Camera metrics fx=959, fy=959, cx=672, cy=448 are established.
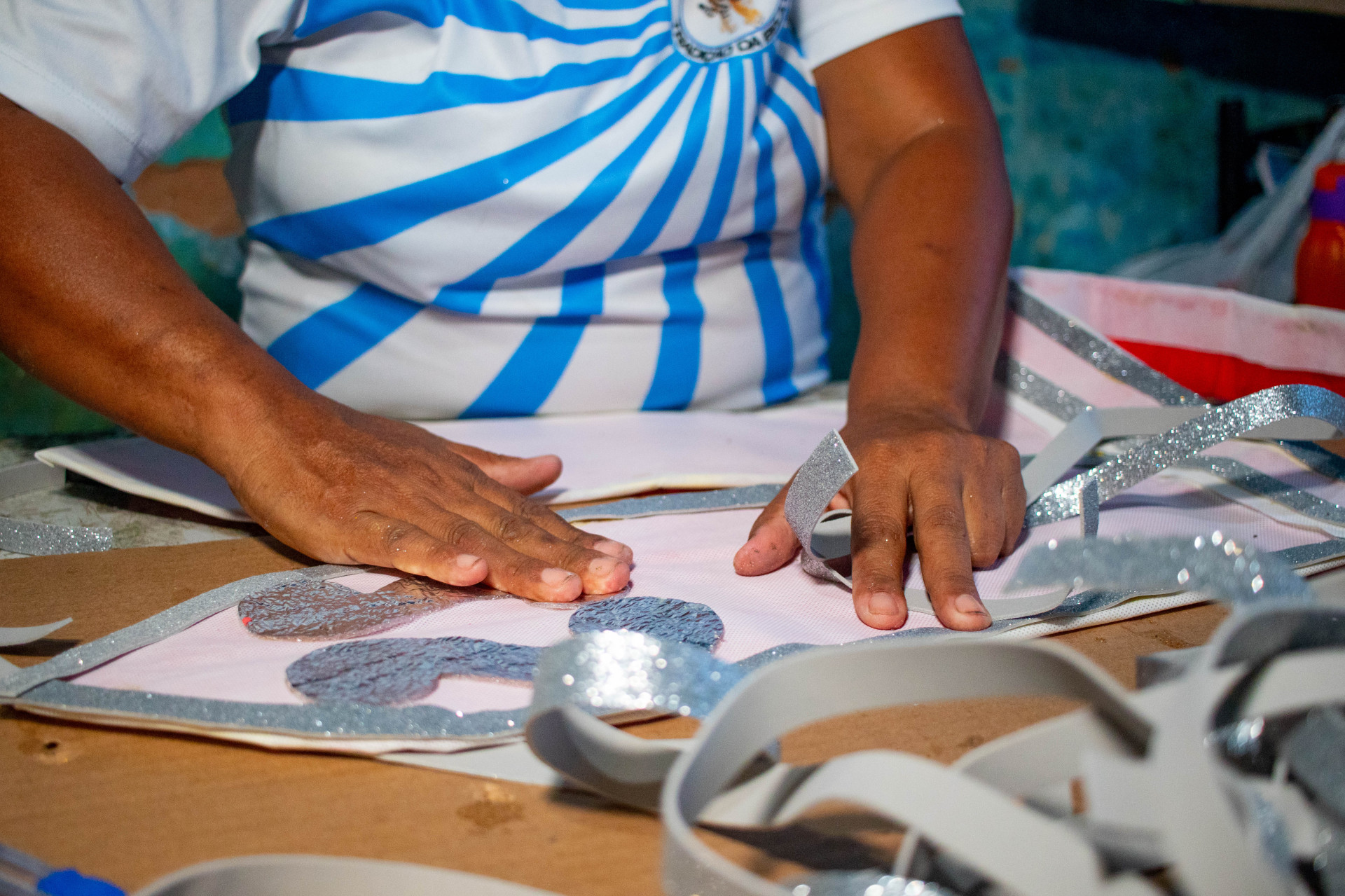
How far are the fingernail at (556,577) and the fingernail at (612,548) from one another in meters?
0.04

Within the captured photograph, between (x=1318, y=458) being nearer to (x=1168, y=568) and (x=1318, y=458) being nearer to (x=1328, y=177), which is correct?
(x=1328, y=177)

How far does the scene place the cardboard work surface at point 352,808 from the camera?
0.32 m

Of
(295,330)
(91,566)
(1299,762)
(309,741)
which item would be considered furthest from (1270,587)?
(295,330)

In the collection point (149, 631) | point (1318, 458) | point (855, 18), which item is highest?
point (855, 18)

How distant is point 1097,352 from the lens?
2.94ft

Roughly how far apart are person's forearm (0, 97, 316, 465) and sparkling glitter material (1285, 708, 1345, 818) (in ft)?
1.73

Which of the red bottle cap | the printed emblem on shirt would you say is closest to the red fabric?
the red bottle cap

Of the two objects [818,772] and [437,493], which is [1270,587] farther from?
[437,493]

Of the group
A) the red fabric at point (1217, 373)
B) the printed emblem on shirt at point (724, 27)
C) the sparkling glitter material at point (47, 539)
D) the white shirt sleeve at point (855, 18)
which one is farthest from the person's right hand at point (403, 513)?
the red fabric at point (1217, 373)

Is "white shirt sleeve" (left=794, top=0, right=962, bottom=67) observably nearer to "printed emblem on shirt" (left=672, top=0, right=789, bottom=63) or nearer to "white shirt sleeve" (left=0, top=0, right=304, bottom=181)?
"printed emblem on shirt" (left=672, top=0, right=789, bottom=63)

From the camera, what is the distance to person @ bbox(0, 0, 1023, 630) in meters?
0.57

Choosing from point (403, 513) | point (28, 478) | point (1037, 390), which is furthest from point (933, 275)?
point (28, 478)

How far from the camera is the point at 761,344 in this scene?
2.98ft

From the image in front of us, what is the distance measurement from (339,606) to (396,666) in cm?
9
